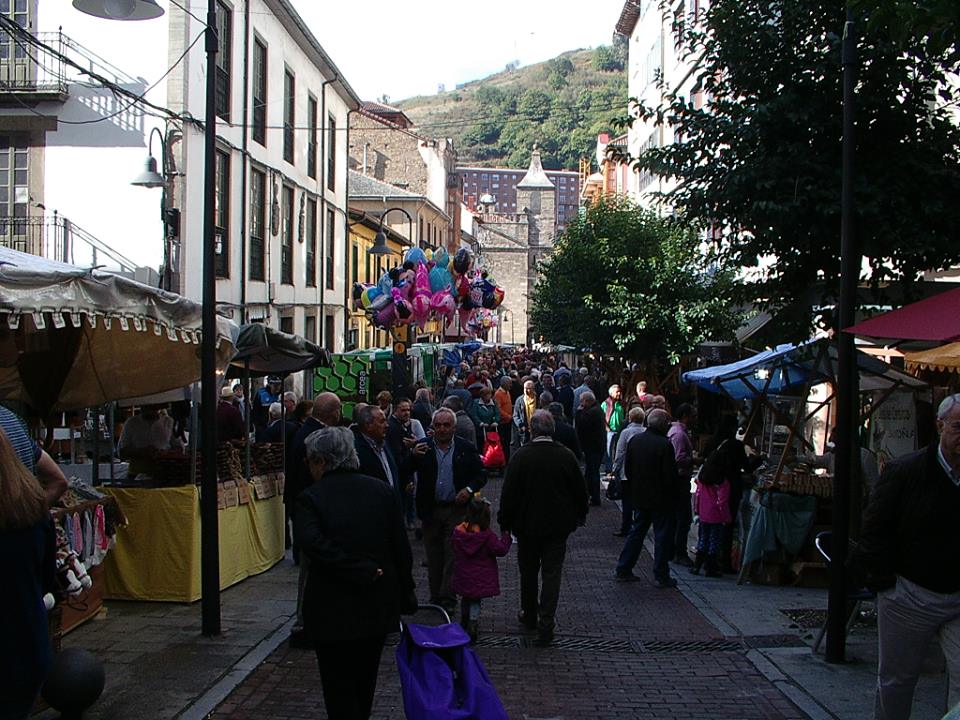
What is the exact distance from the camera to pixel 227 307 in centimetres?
2109

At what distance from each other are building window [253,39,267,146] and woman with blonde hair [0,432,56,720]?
1987 cm

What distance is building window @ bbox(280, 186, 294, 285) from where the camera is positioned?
2567cm

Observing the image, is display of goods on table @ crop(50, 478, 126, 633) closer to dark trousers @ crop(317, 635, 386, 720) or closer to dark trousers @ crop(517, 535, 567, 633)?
dark trousers @ crop(317, 635, 386, 720)

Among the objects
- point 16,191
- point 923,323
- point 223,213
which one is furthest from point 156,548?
point 223,213

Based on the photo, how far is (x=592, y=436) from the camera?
53.0 feet

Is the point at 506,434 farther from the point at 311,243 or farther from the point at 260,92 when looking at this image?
the point at 311,243

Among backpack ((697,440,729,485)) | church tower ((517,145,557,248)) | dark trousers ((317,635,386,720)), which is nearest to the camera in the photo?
dark trousers ((317,635,386,720))

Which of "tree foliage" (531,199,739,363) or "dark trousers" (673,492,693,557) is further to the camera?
"tree foliage" (531,199,739,363)

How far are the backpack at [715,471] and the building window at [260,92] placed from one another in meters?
15.0

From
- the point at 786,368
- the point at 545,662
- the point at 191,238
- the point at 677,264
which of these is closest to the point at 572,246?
the point at 677,264

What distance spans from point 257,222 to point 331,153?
8247mm

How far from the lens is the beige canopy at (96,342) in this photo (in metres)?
6.78

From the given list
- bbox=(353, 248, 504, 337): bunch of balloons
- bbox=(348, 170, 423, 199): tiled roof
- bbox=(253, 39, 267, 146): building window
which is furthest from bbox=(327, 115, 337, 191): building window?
bbox=(348, 170, 423, 199): tiled roof

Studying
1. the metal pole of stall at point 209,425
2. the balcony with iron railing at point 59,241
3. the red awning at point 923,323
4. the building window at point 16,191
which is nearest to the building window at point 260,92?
the building window at point 16,191
